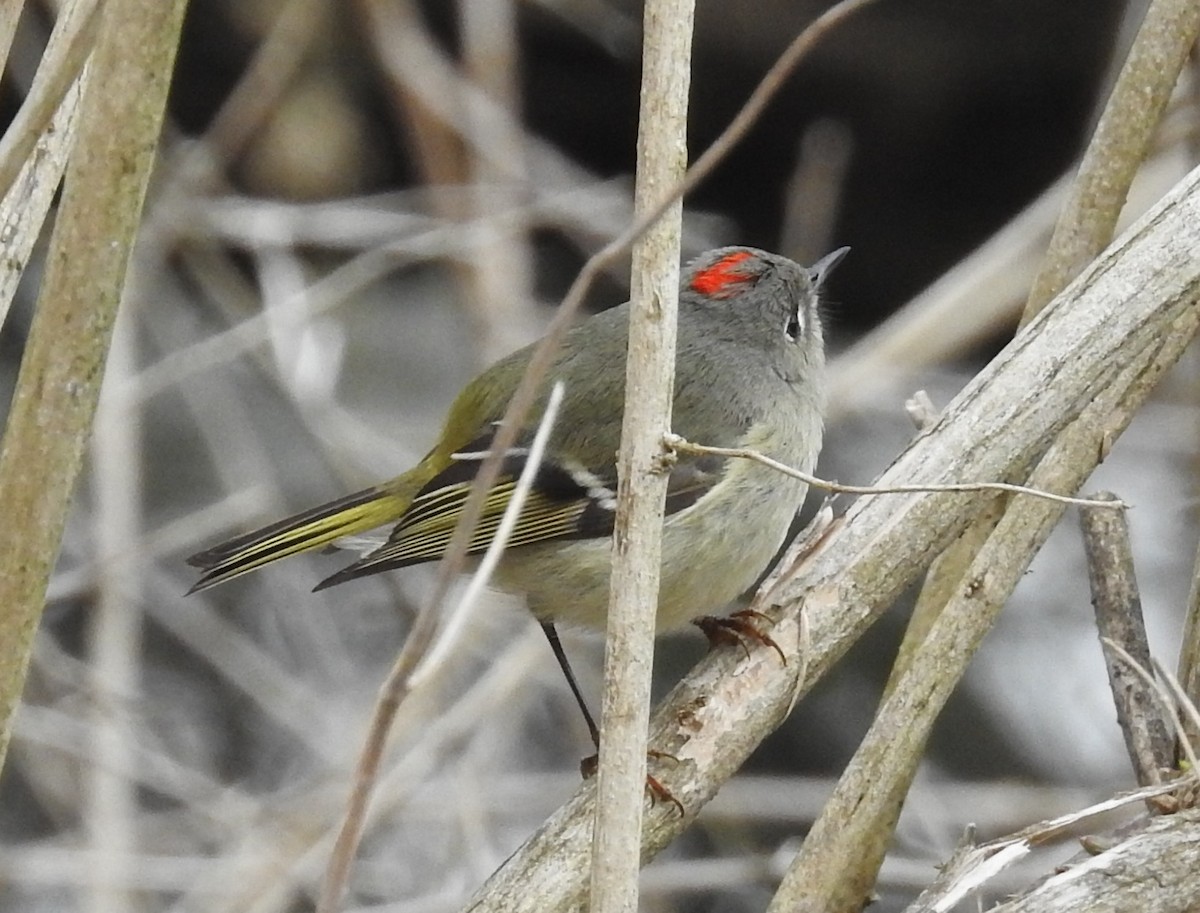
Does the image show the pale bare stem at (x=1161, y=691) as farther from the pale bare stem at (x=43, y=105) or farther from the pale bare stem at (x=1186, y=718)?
the pale bare stem at (x=43, y=105)

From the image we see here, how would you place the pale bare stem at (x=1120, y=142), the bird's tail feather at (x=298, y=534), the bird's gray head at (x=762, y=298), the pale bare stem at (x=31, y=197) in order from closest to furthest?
the pale bare stem at (x=31, y=197) < the pale bare stem at (x=1120, y=142) < the bird's tail feather at (x=298, y=534) < the bird's gray head at (x=762, y=298)

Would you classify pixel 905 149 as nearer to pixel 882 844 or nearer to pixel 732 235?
pixel 732 235

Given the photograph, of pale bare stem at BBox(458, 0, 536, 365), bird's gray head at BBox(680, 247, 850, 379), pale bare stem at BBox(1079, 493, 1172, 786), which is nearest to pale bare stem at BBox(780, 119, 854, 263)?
pale bare stem at BBox(458, 0, 536, 365)

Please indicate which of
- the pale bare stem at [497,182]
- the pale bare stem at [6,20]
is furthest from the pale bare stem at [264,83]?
the pale bare stem at [6,20]

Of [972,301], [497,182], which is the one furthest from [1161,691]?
[497,182]

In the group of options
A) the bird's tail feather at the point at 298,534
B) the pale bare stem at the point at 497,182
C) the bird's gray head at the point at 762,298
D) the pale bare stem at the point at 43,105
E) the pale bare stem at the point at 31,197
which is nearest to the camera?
the pale bare stem at the point at 43,105

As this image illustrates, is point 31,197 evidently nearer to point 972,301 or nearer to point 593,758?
point 593,758

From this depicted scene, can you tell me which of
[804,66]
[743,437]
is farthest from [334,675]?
[804,66]
